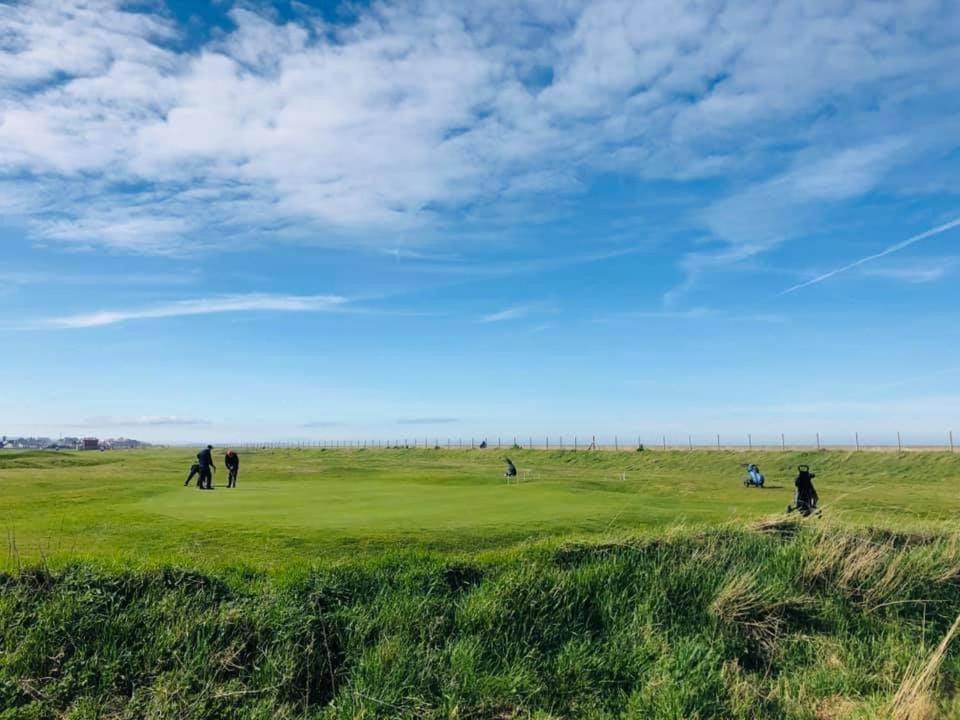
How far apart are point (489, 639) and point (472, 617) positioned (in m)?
0.43

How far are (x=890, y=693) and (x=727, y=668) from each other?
2.32 m

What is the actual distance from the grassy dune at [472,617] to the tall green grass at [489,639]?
32 millimetres

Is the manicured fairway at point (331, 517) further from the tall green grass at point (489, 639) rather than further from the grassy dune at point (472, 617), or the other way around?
the tall green grass at point (489, 639)

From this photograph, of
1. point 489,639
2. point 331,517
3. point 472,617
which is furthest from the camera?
point 331,517

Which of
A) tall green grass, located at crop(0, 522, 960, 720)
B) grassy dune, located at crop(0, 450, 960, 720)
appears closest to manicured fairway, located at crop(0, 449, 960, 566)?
grassy dune, located at crop(0, 450, 960, 720)

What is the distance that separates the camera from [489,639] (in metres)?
10.6

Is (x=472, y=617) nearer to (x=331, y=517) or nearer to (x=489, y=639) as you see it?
(x=489, y=639)

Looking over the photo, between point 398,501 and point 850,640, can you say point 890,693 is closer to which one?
point 850,640

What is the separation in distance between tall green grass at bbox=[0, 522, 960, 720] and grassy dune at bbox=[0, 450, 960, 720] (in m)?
0.03

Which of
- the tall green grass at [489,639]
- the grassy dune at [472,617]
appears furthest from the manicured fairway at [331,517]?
the tall green grass at [489,639]

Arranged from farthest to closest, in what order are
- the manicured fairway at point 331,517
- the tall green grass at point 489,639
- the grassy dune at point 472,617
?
the manicured fairway at point 331,517 → the grassy dune at point 472,617 → the tall green grass at point 489,639

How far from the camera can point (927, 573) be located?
44.4 feet

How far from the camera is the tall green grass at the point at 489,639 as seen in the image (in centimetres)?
916

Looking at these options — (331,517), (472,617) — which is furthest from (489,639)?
(331,517)
